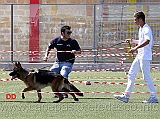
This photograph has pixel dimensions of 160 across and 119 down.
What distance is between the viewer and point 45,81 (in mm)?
12875

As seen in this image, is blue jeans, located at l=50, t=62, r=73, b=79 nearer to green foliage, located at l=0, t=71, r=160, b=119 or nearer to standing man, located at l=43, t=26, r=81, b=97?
standing man, located at l=43, t=26, r=81, b=97

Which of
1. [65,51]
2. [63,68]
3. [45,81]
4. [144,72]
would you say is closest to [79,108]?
[45,81]

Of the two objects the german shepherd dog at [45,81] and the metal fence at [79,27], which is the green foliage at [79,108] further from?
the metal fence at [79,27]

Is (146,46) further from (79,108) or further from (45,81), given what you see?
(45,81)

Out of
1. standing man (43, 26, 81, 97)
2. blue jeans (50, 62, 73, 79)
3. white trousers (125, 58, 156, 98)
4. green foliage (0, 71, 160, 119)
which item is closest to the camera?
green foliage (0, 71, 160, 119)

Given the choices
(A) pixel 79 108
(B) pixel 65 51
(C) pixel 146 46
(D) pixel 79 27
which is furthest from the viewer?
(D) pixel 79 27

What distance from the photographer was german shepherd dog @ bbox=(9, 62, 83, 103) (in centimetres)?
1279

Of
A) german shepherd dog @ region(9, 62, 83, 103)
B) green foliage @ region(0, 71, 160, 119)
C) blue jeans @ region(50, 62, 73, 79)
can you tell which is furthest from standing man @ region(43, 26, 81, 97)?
german shepherd dog @ region(9, 62, 83, 103)

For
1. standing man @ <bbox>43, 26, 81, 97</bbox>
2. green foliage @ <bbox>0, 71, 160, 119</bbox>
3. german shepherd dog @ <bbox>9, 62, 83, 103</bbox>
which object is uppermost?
standing man @ <bbox>43, 26, 81, 97</bbox>

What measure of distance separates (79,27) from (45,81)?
11.0 m

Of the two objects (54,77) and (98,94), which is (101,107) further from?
(98,94)

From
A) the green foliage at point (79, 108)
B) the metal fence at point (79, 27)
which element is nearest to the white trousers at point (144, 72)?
the green foliage at point (79, 108)

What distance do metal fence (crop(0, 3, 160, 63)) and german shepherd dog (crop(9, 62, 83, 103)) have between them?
10367mm

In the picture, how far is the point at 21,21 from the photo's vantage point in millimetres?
24031
